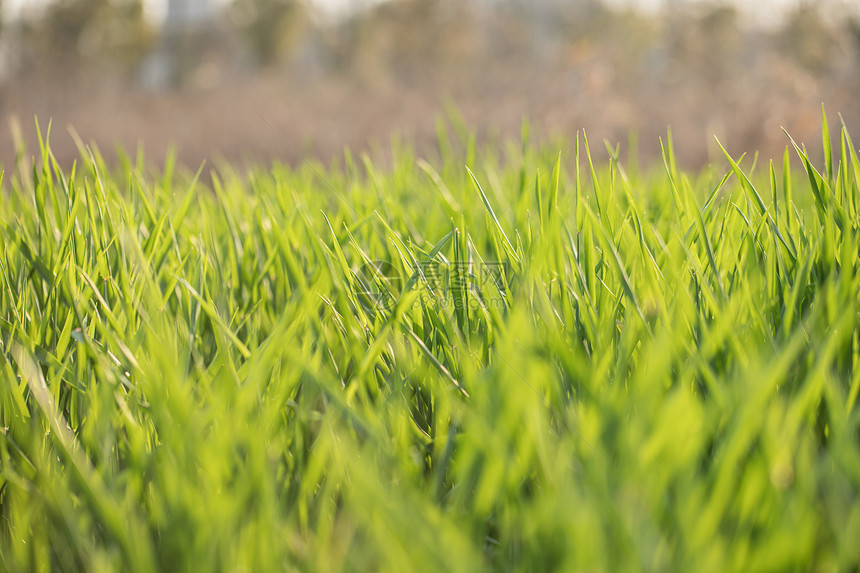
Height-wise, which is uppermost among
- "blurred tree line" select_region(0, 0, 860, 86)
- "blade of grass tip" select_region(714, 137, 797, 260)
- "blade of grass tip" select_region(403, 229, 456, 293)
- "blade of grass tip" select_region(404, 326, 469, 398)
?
"blurred tree line" select_region(0, 0, 860, 86)

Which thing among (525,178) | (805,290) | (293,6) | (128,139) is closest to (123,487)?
(805,290)

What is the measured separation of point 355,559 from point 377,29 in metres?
15.6

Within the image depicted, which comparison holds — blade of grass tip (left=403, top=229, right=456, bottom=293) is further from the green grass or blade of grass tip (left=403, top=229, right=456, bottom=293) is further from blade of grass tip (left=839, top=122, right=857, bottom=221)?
blade of grass tip (left=839, top=122, right=857, bottom=221)

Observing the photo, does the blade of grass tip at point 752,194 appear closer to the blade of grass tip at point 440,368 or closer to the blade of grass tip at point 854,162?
the blade of grass tip at point 854,162

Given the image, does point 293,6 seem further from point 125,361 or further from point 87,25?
point 125,361

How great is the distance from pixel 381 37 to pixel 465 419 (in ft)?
50.3

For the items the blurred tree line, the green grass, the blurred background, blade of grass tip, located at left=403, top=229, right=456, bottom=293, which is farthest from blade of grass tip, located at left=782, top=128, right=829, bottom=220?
the blurred tree line

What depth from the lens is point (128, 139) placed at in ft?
25.0

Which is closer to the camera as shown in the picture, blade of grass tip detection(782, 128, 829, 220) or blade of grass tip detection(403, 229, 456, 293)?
blade of grass tip detection(403, 229, 456, 293)

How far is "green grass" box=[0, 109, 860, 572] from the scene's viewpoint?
0.43 meters

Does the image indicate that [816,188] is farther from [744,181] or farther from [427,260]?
[427,260]

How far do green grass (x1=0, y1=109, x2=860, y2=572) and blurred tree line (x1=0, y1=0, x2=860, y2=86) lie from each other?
10675mm

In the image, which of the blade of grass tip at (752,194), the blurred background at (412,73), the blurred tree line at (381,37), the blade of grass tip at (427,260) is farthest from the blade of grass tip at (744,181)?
the blurred tree line at (381,37)

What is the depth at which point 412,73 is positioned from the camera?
1440cm
